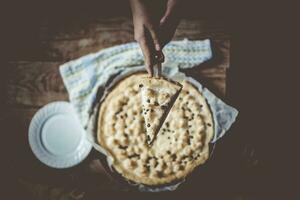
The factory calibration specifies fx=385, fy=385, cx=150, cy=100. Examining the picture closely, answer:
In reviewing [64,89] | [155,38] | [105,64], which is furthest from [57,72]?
[155,38]

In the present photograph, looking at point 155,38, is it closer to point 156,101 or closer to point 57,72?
point 156,101

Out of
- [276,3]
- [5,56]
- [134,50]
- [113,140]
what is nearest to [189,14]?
[134,50]

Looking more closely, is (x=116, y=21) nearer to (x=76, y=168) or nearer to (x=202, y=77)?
(x=202, y=77)

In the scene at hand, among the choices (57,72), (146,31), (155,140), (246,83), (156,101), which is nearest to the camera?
(146,31)

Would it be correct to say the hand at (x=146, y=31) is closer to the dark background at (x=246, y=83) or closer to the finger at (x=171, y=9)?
the finger at (x=171, y=9)

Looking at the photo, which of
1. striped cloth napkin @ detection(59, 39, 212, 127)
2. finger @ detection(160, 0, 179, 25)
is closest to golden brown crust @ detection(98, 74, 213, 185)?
striped cloth napkin @ detection(59, 39, 212, 127)
